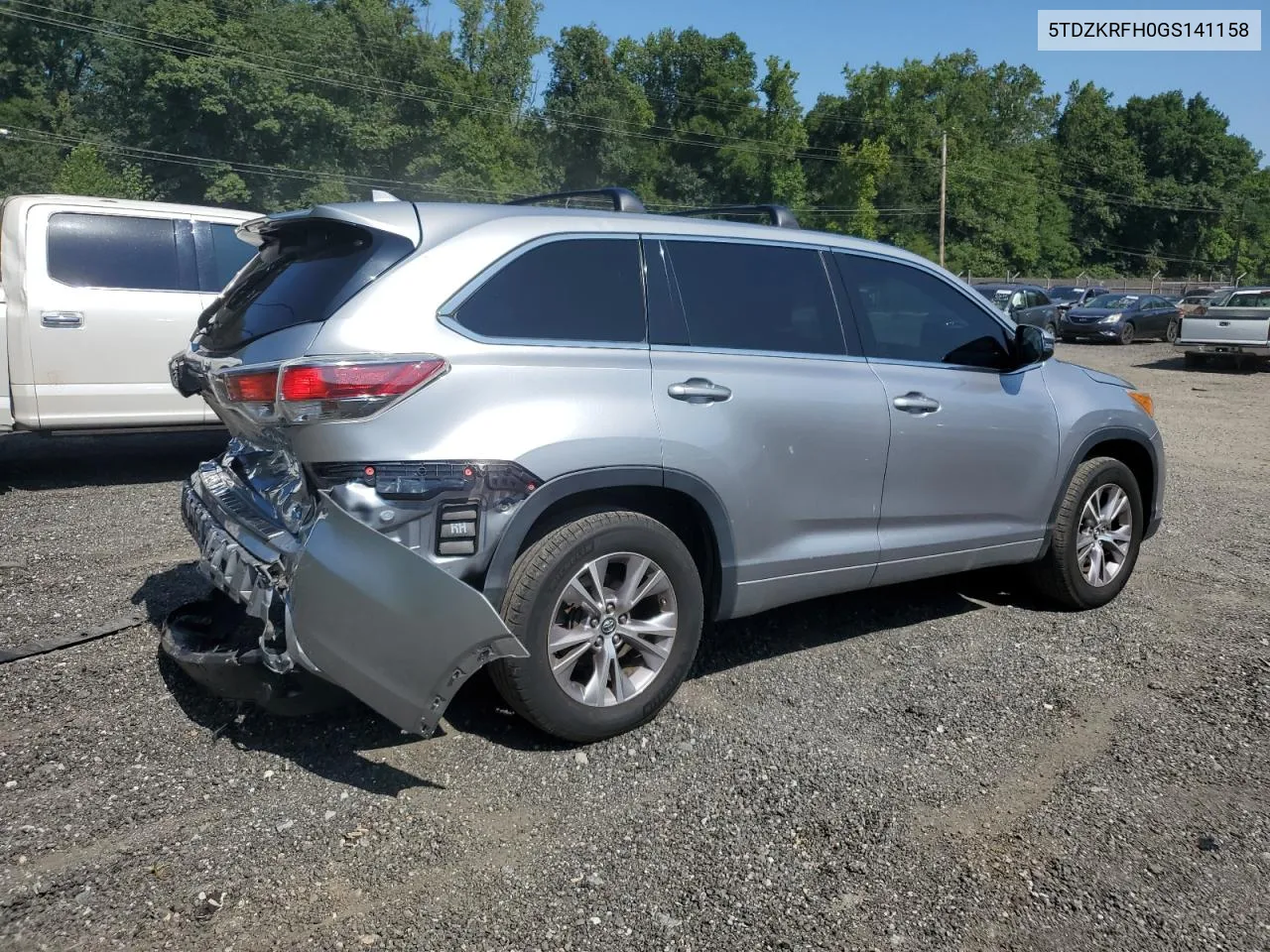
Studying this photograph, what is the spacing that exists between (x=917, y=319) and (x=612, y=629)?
2.08 meters

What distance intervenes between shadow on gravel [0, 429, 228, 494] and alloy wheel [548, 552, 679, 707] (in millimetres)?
5479

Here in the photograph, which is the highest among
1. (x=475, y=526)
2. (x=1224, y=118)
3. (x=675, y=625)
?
(x=1224, y=118)

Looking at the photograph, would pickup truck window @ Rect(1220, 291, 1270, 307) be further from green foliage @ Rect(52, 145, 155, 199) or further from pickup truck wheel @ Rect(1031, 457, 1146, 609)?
green foliage @ Rect(52, 145, 155, 199)

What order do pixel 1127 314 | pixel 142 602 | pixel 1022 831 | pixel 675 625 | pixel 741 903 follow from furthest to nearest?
pixel 1127 314
pixel 142 602
pixel 675 625
pixel 1022 831
pixel 741 903

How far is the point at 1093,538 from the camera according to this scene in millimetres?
5160

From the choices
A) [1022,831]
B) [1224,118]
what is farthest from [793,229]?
[1224,118]

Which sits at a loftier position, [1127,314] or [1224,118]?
[1224,118]

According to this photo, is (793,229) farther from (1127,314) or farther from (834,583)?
(1127,314)

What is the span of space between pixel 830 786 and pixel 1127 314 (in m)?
28.2

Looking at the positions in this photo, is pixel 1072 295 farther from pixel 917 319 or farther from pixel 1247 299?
pixel 917 319

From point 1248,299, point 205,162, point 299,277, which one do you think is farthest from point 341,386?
point 205,162

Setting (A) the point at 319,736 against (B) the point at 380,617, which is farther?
(A) the point at 319,736

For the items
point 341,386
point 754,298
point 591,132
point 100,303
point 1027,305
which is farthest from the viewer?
point 591,132

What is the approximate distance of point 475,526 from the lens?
3.21 metres
